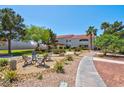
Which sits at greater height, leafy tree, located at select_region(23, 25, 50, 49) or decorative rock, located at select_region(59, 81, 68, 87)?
leafy tree, located at select_region(23, 25, 50, 49)

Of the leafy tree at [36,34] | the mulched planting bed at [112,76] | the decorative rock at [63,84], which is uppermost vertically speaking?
the leafy tree at [36,34]

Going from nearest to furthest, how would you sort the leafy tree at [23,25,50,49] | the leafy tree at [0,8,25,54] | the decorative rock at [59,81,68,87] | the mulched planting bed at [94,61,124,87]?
the decorative rock at [59,81,68,87] → the mulched planting bed at [94,61,124,87] → the leafy tree at [0,8,25,54] → the leafy tree at [23,25,50,49]

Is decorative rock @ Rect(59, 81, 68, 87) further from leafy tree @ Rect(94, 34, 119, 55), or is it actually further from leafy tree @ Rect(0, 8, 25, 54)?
leafy tree @ Rect(0, 8, 25, 54)

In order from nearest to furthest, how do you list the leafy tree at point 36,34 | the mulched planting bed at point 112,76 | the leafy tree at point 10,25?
the mulched planting bed at point 112,76, the leafy tree at point 10,25, the leafy tree at point 36,34

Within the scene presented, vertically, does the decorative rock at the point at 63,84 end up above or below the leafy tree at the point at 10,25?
below

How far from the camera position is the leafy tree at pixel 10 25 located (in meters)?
34.5

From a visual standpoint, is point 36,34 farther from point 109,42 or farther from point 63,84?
point 63,84

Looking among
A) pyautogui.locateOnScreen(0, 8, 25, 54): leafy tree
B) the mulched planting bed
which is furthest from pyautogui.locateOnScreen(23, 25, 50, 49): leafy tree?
the mulched planting bed

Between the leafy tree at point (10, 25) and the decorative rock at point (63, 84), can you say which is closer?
A: the decorative rock at point (63, 84)

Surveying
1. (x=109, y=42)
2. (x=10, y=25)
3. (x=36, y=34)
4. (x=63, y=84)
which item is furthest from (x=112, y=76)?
(x=36, y=34)

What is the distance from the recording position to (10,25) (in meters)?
34.7

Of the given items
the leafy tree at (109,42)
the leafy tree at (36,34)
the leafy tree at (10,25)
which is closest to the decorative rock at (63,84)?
the leafy tree at (109,42)

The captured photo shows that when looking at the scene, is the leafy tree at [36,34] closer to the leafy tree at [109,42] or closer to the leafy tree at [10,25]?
the leafy tree at [10,25]

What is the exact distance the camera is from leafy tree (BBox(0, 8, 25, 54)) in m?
34.5
